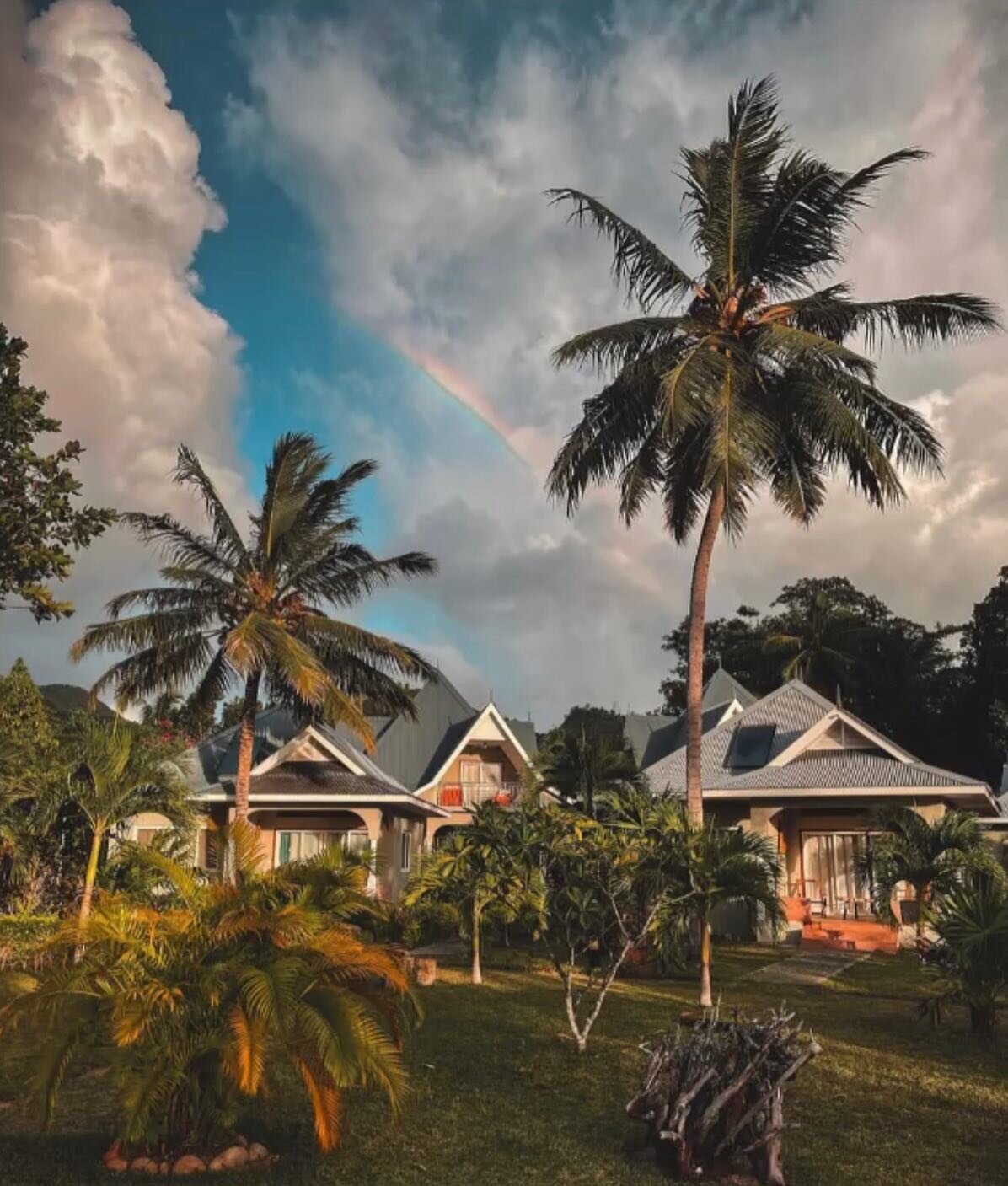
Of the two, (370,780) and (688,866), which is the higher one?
(370,780)

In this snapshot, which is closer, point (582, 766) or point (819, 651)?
point (582, 766)

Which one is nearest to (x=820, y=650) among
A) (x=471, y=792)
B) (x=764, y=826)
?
(x=471, y=792)

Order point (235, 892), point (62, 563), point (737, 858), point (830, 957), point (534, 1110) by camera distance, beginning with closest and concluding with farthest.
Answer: point (235, 892) < point (534, 1110) < point (737, 858) < point (62, 563) < point (830, 957)

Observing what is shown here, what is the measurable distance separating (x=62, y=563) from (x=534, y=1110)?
9.53 m

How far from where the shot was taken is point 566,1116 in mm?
8742

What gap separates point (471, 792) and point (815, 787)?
10871 millimetres

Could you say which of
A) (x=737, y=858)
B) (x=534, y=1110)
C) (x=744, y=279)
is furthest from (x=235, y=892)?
(x=744, y=279)

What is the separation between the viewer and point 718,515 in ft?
58.2

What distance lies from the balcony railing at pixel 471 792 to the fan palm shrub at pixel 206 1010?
2295 centimetres

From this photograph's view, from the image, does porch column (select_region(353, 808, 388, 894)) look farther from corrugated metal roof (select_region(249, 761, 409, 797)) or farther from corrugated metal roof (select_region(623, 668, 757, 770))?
corrugated metal roof (select_region(623, 668, 757, 770))

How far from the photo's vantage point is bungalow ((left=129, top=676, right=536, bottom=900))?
2494 cm

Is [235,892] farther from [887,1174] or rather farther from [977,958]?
[977,958]

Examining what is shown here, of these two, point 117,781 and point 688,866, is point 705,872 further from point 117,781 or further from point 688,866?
point 117,781

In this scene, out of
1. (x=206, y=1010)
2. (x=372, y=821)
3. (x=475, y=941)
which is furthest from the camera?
(x=372, y=821)
